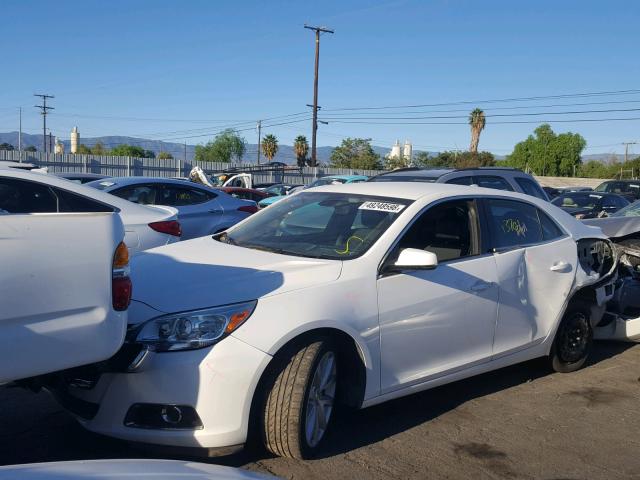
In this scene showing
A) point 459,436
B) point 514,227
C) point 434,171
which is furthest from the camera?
point 434,171

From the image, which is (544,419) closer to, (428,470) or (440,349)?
(440,349)

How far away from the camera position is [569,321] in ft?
19.6

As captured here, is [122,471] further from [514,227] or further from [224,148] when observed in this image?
[224,148]

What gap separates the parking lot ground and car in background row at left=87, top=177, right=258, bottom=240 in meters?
5.42

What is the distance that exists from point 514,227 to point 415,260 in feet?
5.09

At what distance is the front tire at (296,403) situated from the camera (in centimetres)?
382

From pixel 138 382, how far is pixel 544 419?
114 inches

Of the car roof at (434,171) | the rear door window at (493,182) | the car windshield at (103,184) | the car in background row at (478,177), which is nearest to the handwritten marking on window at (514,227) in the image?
the car in background row at (478,177)

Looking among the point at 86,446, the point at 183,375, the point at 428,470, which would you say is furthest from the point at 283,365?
the point at 86,446

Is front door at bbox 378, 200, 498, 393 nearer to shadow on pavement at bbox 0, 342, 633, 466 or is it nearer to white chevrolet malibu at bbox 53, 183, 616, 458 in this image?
white chevrolet malibu at bbox 53, 183, 616, 458

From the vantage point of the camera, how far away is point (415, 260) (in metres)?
4.40

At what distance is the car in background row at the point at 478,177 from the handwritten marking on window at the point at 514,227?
12.8 ft

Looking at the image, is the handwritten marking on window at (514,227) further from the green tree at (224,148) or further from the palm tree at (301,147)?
the green tree at (224,148)

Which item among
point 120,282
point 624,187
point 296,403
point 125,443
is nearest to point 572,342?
point 296,403
